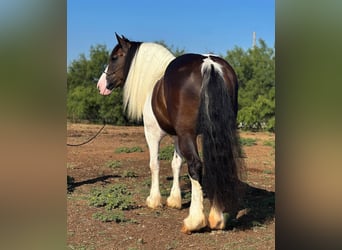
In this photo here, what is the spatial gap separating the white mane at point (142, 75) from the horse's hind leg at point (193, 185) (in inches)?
18.2

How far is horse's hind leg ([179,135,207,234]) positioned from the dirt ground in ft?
0.21

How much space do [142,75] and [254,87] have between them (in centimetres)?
82

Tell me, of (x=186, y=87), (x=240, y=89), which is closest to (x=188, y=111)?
(x=186, y=87)

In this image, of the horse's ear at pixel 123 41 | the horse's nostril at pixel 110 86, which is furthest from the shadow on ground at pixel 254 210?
the horse's ear at pixel 123 41

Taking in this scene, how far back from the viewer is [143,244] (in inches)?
106

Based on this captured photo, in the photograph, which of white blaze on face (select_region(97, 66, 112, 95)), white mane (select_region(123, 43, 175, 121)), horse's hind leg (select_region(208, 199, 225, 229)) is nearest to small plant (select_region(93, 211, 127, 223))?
horse's hind leg (select_region(208, 199, 225, 229))

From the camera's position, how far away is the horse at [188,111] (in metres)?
2.66

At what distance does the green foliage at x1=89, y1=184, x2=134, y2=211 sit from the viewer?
110 inches

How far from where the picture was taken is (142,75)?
120 inches

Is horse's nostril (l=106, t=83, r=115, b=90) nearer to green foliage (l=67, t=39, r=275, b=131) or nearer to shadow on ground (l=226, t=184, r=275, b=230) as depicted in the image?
green foliage (l=67, t=39, r=275, b=131)
